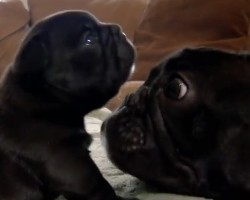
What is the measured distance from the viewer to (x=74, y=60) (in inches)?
37.4

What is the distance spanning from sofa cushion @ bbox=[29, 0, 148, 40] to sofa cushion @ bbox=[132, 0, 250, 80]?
1.04 feet

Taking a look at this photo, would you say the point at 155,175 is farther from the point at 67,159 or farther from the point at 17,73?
the point at 17,73

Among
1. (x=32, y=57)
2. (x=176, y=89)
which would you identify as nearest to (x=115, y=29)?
(x=32, y=57)

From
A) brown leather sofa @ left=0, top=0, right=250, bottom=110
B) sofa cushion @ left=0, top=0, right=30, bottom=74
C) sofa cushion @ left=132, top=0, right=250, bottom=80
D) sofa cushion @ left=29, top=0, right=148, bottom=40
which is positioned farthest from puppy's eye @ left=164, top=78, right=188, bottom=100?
sofa cushion @ left=0, top=0, right=30, bottom=74

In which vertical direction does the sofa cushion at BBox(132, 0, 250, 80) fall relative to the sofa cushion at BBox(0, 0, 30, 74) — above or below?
above

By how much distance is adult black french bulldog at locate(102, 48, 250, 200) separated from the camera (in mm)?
687

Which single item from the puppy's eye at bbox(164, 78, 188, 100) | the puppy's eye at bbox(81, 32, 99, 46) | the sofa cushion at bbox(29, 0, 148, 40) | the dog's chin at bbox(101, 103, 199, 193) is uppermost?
the puppy's eye at bbox(164, 78, 188, 100)

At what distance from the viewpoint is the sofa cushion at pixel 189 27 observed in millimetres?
2127

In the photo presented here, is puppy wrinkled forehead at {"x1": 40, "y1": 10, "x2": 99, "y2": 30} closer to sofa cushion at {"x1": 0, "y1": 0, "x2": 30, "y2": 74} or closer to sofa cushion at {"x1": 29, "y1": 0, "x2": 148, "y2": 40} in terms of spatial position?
sofa cushion at {"x1": 29, "y1": 0, "x2": 148, "y2": 40}

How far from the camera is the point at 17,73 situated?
2.99ft

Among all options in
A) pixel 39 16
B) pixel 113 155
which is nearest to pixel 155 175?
pixel 113 155

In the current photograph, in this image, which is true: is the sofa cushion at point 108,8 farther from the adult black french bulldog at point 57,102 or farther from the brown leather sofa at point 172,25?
the adult black french bulldog at point 57,102

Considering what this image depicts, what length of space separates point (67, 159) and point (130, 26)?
6.63 feet

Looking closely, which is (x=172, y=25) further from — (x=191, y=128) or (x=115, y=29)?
(x=191, y=128)
